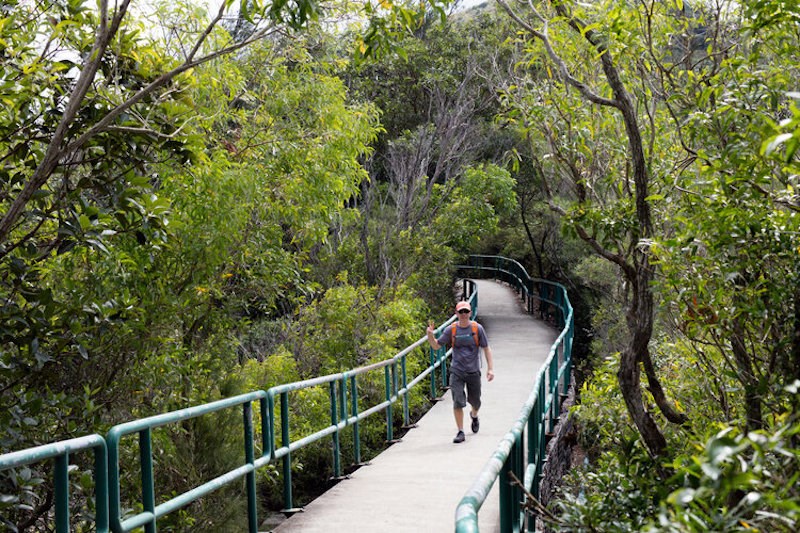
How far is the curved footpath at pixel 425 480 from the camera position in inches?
264

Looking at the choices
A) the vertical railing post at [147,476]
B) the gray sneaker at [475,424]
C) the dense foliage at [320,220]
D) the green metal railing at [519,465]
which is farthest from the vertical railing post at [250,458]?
the gray sneaker at [475,424]

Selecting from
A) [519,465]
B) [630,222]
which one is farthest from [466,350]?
[519,465]

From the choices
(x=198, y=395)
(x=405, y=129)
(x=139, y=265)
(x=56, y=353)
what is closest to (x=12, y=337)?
(x=56, y=353)

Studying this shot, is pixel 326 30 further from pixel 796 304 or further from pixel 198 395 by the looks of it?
pixel 796 304

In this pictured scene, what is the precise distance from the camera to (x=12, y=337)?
202 inches

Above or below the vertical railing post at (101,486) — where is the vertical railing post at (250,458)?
below

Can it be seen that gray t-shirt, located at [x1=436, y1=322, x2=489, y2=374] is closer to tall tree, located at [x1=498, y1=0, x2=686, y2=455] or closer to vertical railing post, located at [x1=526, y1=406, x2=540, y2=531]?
tall tree, located at [x1=498, y1=0, x2=686, y2=455]

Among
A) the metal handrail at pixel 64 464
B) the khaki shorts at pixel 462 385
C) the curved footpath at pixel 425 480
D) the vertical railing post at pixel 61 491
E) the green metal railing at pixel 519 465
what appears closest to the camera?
the green metal railing at pixel 519 465

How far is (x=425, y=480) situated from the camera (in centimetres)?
816

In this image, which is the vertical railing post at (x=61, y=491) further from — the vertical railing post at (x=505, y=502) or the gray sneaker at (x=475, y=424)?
the gray sneaker at (x=475, y=424)

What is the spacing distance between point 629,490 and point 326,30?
23.8 ft

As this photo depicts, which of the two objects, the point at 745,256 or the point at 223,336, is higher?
the point at 745,256

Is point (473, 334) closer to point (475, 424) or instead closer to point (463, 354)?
point (463, 354)

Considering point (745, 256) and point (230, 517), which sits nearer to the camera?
point (745, 256)
